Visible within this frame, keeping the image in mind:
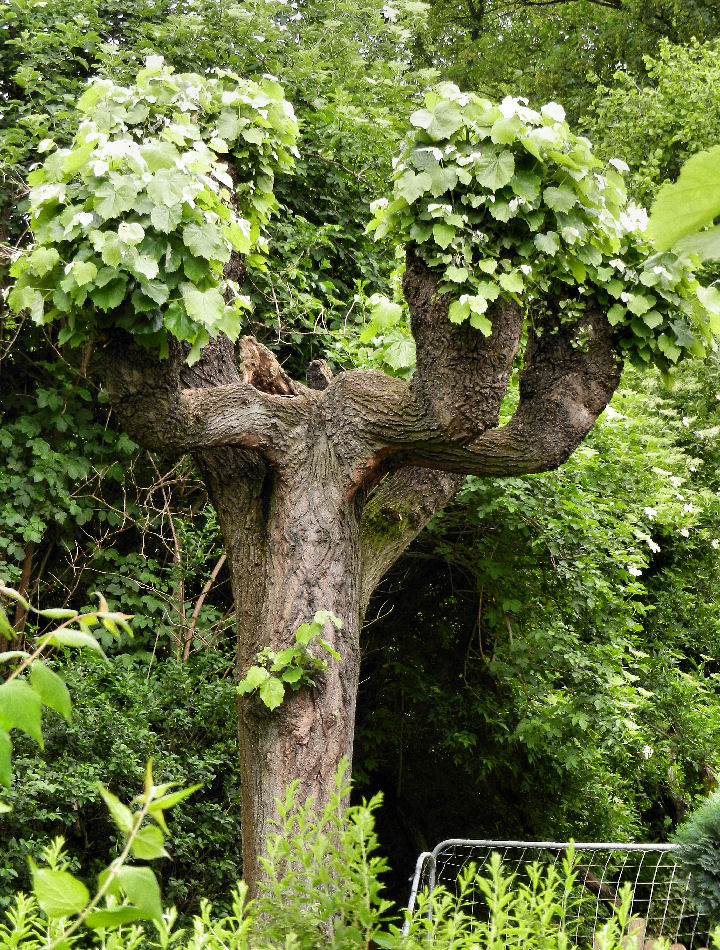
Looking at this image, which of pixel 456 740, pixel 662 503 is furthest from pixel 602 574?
pixel 456 740

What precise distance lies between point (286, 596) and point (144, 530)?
2558mm

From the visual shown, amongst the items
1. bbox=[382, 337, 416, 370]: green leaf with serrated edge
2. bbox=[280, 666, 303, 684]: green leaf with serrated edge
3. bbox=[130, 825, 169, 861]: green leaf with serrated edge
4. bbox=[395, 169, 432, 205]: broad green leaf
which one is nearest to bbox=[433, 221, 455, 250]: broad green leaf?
bbox=[395, 169, 432, 205]: broad green leaf

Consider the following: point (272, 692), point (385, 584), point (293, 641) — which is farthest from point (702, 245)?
point (385, 584)

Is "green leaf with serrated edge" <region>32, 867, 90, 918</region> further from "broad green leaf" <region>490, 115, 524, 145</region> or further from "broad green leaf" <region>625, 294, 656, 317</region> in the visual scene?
"broad green leaf" <region>625, 294, 656, 317</region>

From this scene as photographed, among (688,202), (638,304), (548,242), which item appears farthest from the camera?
(638,304)

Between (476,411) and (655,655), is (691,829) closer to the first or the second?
(476,411)

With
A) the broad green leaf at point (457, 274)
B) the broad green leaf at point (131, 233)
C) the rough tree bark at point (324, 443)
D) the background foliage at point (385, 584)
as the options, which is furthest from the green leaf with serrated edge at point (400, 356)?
the broad green leaf at point (131, 233)

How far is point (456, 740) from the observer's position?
6188mm

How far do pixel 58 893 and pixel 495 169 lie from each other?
2.73m

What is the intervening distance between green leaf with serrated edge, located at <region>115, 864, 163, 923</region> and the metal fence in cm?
145

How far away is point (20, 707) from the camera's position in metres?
0.84

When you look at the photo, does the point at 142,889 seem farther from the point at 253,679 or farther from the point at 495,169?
the point at 495,169

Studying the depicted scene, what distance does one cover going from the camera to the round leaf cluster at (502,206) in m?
3.06

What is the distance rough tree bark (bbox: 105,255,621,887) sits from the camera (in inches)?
129
